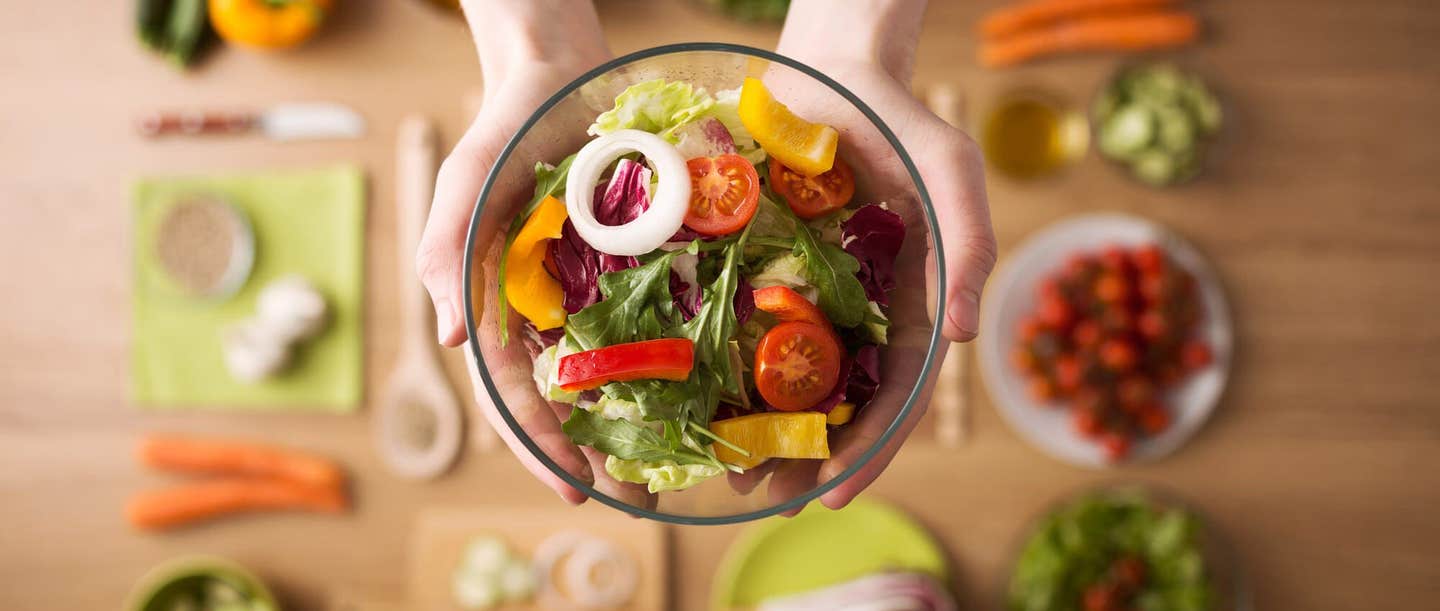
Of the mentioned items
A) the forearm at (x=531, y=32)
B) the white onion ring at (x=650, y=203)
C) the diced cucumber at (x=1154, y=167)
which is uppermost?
the forearm at (x=531, y=32)

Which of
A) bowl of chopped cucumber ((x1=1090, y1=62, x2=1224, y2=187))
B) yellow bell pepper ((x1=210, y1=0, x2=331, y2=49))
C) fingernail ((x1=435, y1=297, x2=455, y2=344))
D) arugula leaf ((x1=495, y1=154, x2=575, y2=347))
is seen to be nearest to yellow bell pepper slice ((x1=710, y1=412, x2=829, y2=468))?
arugula leaf ((x1=495, y1=154, x2=575, y2=347))

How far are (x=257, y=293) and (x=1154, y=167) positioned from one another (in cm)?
255

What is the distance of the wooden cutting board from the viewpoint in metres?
2.51

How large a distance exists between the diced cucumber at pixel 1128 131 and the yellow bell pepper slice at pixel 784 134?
135cm

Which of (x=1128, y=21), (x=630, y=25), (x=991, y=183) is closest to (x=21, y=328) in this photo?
(x=630, y=25)

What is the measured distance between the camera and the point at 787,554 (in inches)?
99.7

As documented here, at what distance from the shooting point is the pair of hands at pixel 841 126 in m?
1.34

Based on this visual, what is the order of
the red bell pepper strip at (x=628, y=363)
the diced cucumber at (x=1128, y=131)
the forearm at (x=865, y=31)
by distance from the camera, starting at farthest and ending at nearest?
the diced cucumber at (x=1128, y=131) < the forearm at (x=865, y=31) < the red bell pepper strip at (x=628, y=363)

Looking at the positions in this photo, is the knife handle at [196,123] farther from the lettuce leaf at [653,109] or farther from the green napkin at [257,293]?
the lettuce leaf at [653,109]

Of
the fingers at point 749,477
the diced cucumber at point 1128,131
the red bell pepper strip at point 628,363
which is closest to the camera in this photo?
the red bell pepper strip at point 628,363

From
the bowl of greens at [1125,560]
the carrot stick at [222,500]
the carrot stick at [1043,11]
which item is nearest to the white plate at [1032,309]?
the bowl of greens at [1125,560]

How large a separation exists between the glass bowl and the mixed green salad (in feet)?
4.40

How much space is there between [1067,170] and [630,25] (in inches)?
50.3

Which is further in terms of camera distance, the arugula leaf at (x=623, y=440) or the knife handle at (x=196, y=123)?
the knife handle at (x=196, y=123)
